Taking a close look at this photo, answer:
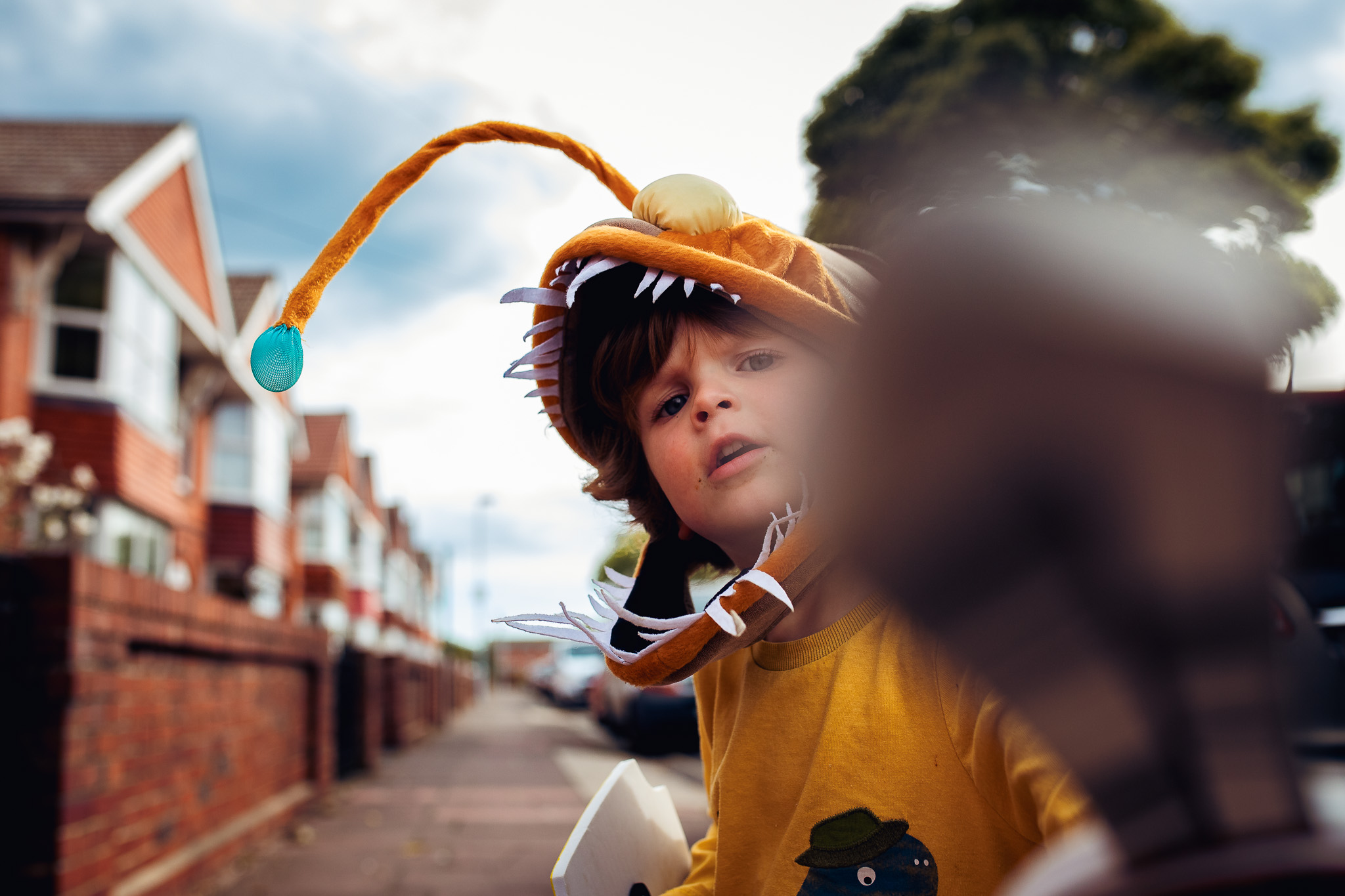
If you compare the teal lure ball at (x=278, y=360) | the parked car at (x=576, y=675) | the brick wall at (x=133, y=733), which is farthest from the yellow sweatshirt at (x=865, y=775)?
the parked car at (x=576, y=675)

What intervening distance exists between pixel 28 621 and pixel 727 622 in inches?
131

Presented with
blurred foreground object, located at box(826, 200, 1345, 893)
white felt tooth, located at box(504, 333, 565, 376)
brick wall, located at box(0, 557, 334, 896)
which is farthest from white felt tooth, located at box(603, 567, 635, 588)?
brick wall, located at box(0, 557, 334, 896)

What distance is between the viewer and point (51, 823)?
Result: 328 centimetres

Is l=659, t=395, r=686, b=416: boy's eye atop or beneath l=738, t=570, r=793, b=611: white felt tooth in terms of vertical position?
atop

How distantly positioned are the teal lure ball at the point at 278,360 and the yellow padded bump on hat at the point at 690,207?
47 centimetres

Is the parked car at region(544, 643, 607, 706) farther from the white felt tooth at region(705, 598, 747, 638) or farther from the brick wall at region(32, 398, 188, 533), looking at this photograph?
the white felt tooth at region(705, 598, 747, 638)

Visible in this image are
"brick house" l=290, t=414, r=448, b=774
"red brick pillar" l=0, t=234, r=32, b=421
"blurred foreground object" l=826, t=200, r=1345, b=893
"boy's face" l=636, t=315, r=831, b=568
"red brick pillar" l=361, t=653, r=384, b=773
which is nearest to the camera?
"blurred foreground object" l=826, t=200, r=1345, b=893

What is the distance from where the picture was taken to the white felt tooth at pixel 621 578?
4.81 feet

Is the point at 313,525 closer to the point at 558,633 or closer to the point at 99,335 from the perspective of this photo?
the point at 99,335

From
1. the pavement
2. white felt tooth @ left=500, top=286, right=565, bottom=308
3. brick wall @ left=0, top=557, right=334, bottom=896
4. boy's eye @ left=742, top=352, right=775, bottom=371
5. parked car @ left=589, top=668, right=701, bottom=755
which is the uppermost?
white felt tooth @ left=500, top=286, right=565, bottom=308

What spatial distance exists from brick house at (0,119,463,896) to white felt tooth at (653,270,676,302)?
188 centimetres

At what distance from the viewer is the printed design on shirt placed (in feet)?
3.11

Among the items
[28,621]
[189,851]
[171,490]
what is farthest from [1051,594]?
[171,490]

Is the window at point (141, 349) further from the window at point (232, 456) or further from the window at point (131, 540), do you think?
the window at point (232, 456)
